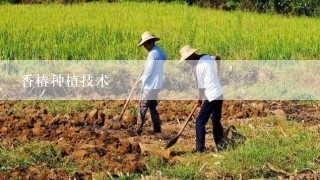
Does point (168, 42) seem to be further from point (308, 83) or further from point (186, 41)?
point (308, 83)

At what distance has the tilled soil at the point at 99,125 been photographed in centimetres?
543

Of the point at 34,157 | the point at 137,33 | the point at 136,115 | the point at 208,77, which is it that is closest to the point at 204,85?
the point at 208,77

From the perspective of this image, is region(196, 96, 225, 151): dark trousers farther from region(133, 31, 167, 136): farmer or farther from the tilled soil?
region(133, 31, 167, 136): farmer

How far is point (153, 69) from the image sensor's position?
21.5ft

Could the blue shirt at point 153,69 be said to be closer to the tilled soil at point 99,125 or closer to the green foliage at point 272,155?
the tilled soil at point 99,125

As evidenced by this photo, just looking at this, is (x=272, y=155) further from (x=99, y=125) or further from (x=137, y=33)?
(x=137, y=33)

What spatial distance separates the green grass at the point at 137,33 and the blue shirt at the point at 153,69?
297cm

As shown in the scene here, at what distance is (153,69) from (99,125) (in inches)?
41.6

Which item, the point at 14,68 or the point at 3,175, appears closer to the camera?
the point at 3,175

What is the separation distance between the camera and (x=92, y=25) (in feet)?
39.2

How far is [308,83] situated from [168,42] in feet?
7.48

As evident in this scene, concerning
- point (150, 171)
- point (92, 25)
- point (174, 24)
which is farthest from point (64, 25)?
point (150, 171)

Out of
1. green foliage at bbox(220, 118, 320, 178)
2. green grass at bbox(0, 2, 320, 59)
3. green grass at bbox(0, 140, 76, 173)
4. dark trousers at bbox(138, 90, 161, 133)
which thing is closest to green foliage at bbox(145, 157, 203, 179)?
green foliage at bbox(220, 118, 320, 178)

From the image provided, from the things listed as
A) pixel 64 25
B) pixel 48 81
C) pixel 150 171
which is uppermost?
pixel 64 25
